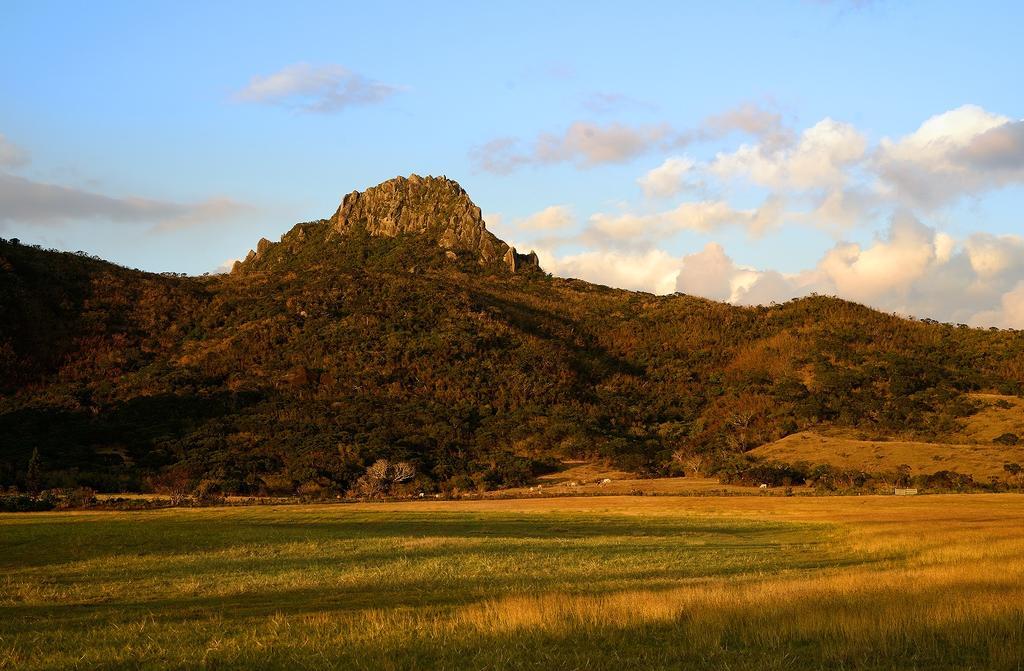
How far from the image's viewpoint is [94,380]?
85.3 metres

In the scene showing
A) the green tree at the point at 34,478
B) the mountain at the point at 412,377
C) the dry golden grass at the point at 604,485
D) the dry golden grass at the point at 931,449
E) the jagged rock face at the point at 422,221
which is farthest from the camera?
the jagged rock face at the point at 422,221

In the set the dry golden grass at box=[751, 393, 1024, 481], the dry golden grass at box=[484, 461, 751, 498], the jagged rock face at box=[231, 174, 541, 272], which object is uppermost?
the jagged rock face at box=[231, 174, 541, 272]

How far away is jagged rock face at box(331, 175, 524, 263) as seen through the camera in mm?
145250

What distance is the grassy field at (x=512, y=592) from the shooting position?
12.8 m

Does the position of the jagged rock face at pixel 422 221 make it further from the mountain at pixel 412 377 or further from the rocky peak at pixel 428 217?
the mountain at pixel 412 377

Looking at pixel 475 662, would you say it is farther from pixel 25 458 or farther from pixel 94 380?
pixel 94 380

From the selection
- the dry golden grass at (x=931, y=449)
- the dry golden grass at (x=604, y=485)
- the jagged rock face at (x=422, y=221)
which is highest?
the jagged rock face at (x=422, y=221)

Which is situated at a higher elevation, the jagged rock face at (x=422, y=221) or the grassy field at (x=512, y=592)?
the jagged rock face at (x=422, y=221)

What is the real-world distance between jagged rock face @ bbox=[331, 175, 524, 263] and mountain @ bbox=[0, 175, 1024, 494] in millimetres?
19056

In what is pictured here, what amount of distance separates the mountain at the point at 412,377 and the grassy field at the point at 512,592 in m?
31.0

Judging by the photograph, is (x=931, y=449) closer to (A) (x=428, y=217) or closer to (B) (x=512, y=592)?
(B) (x=512, y=592)

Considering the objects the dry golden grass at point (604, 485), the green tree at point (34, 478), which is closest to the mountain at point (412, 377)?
the green tree at point (34, 478)

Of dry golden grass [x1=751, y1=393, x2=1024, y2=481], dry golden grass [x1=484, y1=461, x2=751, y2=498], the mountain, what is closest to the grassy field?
dry golden grass [x1=484, y1=461, x2=751, y2=498]

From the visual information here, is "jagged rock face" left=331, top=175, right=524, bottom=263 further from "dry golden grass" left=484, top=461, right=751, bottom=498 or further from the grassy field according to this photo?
the grassy field
